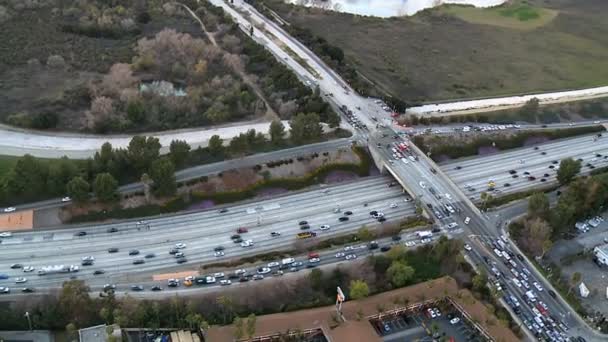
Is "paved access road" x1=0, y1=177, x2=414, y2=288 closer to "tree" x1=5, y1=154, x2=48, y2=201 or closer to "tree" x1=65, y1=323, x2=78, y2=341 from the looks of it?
"tree" x1=5, y1=154, x2=48, y2=201

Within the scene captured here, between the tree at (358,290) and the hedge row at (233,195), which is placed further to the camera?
the hedge row at (233,195)

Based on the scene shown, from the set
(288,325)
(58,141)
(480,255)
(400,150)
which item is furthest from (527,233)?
(58,141)

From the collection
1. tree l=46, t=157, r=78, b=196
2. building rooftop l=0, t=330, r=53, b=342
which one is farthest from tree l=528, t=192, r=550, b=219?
building rooftop l=0, t=330, r=53, b=342

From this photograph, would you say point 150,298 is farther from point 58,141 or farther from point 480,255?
point 480,255

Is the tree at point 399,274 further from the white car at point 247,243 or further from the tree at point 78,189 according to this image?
the tree at point 78,189

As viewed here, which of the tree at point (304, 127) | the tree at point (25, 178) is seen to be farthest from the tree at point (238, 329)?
the tree at point (304, 127)
